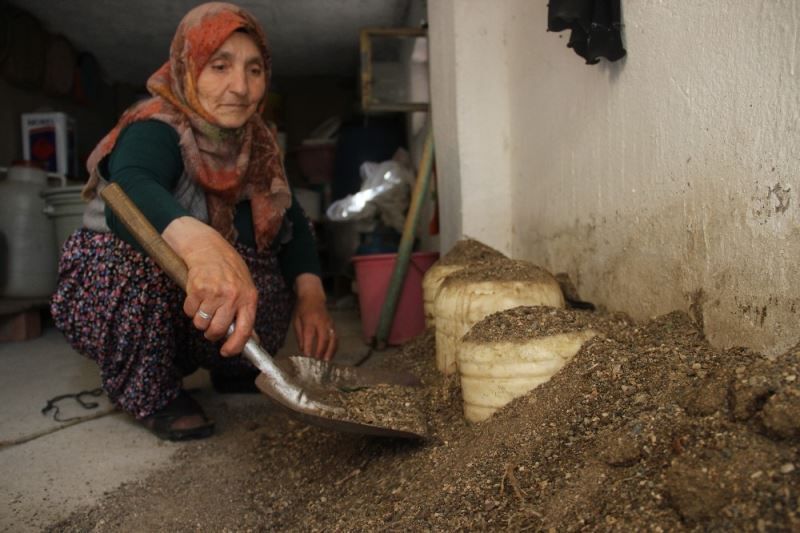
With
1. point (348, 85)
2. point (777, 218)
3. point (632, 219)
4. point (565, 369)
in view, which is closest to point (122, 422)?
point (565, 369)

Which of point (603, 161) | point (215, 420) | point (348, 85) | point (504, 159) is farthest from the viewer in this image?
point (348, 85)

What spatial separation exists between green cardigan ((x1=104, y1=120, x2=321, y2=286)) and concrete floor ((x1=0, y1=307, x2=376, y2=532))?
1.99 ft

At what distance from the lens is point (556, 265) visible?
7.26ft

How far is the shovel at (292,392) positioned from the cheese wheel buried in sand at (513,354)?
159 mm

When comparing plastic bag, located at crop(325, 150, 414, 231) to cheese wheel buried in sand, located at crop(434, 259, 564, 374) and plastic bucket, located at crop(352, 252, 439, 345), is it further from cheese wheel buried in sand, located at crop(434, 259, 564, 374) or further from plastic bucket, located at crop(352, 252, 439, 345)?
cheese wheel buried in sand, located at crop(434, 259, 564, 374)

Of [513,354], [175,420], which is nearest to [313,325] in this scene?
[175,420]

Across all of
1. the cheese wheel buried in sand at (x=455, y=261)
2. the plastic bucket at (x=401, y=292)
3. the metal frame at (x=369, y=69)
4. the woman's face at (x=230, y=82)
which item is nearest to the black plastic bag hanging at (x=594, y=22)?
the cheese wheel buried in sand at (x=455, y=261)

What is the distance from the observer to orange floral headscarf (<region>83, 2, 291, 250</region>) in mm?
1996

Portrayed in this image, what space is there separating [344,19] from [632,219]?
154 inches

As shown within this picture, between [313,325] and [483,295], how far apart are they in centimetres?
72

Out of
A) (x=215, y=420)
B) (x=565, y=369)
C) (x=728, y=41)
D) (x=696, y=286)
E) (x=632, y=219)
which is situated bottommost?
(x=215, y=420)

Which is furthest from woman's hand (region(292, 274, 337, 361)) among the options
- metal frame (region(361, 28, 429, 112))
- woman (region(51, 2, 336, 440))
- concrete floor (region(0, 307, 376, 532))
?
metal frame (region(361, 28, 429, 112))

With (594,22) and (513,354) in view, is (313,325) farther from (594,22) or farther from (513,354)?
(594,22)

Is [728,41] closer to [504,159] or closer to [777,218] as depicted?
[777,218]
